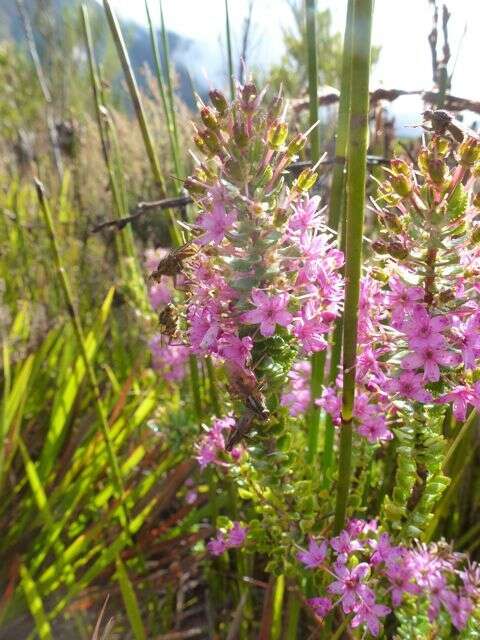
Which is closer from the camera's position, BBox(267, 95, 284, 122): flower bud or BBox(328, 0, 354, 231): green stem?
BBox(267, 95, 284, 122): flower bud

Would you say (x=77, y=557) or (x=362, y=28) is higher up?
(x=362, y=28)

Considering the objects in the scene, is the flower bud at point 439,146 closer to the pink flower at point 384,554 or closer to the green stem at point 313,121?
the green stem at point 313,121

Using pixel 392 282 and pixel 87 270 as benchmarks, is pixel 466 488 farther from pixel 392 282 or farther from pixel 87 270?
pixel 87 270

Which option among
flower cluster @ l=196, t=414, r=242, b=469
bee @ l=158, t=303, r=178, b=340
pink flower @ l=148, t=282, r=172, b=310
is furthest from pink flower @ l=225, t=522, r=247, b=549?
pink flower @ l=148, t=282, r=172, b=310

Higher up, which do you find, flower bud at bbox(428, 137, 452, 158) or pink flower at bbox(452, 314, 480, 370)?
flower bud at bbox(428, 137, 452, 158)

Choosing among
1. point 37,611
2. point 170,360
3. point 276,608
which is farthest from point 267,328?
point 170,360

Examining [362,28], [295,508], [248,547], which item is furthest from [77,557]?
[362,28]

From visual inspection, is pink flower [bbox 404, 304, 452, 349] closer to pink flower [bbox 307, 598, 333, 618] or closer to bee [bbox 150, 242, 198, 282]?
bee [bbox 150, 242, 198, 282]

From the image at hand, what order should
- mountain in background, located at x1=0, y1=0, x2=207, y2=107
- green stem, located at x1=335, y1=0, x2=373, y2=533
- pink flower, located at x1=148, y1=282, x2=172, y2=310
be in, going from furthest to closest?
mountain in background, located at x1=0, y1=0, x2=207, y2=107 < pink flower, located at x1=148, y1=282, x2=172, y2=310 < green stem, located at x1=335, y1=0, x2=373, y2=533
